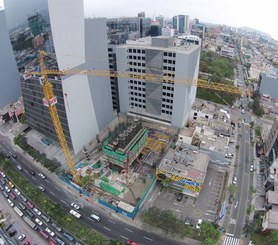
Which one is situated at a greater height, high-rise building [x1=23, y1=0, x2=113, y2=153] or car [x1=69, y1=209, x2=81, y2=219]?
high-rise building [x1=23, y1=0, x2=113, y2=153]

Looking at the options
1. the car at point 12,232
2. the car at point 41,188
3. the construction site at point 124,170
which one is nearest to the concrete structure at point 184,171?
the construction site at point 124,170

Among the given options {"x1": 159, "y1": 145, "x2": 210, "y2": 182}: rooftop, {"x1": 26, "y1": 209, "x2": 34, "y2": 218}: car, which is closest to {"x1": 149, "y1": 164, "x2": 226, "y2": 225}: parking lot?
{"x1": 159, "y1": 145, "x2": 210, "y2": 182}: rooftop

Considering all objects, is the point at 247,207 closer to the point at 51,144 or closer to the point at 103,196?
the point at 103,196

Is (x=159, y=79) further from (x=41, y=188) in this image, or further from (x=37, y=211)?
(x=37, y=211)

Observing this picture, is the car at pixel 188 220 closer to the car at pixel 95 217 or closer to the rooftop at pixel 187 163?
the rooftop at pixel 187 163

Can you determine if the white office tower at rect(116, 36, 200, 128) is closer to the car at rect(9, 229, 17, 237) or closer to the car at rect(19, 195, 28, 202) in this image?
the car at rect(19, 195, 28, 202)

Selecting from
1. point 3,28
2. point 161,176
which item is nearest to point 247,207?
point 161,176

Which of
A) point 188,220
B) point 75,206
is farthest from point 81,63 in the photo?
point 188,220
